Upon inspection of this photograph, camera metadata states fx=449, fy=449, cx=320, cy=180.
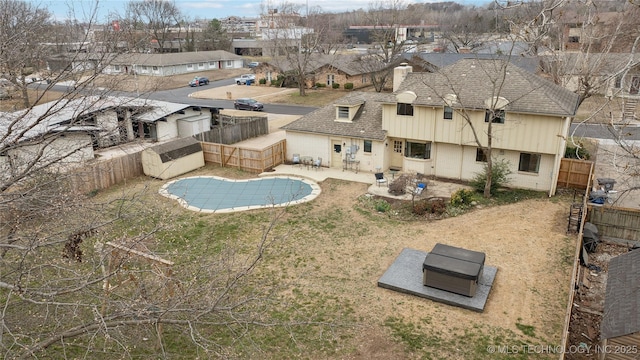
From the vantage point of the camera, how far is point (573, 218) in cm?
1830

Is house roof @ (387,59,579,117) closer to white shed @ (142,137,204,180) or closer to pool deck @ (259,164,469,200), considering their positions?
pool deck @ (259,164,469,200)

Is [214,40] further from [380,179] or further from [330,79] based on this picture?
[380,179]

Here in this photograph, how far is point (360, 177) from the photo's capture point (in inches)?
977

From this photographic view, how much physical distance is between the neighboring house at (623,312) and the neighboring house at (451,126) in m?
9.48

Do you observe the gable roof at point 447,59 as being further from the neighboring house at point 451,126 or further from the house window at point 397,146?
the house window at point 397,146

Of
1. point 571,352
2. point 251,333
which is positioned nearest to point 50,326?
point 251,333

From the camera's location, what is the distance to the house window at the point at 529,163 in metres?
22.1

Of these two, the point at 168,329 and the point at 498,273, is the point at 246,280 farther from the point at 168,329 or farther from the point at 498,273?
the point at 498,273

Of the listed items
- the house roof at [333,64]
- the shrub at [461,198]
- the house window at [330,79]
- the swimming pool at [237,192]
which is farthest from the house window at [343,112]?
the house window at [330,79]

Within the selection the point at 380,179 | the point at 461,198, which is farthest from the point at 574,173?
the point at 380,179

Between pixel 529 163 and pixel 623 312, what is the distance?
1294cm

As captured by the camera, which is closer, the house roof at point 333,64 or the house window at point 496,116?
the house window at point 496,116

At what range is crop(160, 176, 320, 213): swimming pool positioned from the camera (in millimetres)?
21250

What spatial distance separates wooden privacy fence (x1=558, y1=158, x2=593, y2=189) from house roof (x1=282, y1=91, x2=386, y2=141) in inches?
356
